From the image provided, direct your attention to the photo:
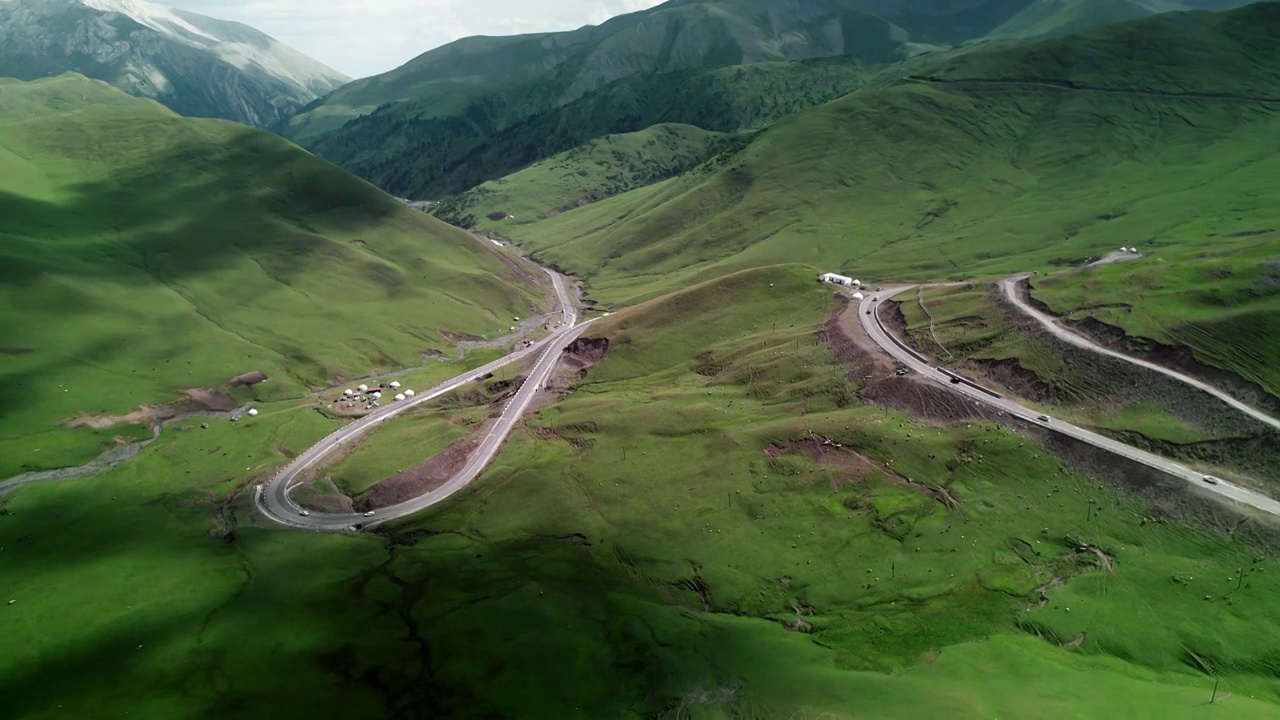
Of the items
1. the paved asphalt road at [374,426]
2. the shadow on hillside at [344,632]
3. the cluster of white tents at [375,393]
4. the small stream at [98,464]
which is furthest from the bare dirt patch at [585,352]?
the small stream at [98,464]

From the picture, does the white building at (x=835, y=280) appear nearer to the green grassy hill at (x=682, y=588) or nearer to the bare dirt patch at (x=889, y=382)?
the bare dirt patch at (x=889, y=382)

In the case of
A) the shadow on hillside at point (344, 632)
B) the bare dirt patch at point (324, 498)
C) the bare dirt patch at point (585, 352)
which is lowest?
the shadow on hillside at point (344, 632)

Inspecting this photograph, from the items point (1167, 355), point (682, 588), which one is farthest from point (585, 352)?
point (1167, 355)

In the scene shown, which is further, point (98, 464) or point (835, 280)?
point (835, 280)

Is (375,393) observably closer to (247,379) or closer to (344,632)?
(247,379)

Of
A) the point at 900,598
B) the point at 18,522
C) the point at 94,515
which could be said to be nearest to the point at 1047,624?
the point at 900,598
